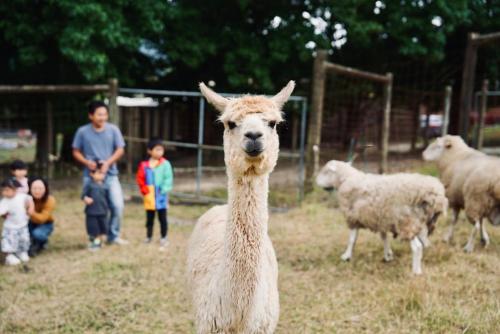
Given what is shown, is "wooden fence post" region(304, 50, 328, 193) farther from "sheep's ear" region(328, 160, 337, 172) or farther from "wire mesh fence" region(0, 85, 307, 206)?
"sheep's ear" region(328, 160, 337, 172)

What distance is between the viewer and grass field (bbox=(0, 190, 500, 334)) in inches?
148

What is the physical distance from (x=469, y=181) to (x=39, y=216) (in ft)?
17.6

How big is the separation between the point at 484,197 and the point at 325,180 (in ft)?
6.20

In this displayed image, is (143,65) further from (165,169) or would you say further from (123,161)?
(165,169)

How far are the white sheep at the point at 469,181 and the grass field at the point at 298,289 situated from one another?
0.42m

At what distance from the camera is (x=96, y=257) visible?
18.1ft

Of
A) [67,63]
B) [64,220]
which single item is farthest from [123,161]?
[64,220]

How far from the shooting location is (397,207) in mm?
4891

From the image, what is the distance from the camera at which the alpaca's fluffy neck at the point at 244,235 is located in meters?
2.45

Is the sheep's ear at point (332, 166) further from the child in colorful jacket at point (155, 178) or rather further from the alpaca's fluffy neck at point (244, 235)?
the alpaca's fluffy neck at point (244, 235)

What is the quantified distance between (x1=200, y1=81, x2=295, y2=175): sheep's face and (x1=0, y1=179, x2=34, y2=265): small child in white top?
12.3 feet

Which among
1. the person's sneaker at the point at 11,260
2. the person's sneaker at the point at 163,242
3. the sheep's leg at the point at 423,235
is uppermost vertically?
the sheep's leg at the point at 423,235

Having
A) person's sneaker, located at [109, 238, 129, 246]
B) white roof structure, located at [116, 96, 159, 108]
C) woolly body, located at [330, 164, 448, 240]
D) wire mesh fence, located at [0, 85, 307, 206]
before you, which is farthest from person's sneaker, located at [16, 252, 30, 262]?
white roof structure, located at [116, 96, 159, 108]

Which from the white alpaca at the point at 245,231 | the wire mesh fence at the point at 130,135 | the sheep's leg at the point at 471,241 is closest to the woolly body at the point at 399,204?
the sheep's leg at the point at 471,241
